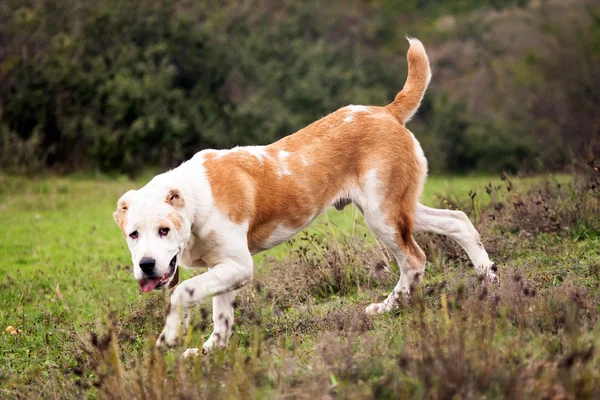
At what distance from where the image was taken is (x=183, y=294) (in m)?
5.04

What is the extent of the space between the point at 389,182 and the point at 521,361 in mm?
2758

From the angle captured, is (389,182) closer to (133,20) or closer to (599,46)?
(133,20)

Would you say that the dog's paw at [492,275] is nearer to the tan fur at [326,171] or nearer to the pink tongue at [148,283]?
the tan fur at [326,171]

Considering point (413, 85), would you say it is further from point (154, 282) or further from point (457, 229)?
point (154, 282)

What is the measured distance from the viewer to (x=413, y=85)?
6684mm

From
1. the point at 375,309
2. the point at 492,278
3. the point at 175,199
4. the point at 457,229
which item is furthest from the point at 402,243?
the point at 175,199

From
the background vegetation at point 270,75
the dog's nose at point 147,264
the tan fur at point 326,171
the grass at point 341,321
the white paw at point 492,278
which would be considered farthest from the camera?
the background vegetation at point 270,75

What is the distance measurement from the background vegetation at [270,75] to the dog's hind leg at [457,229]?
9.78 meters

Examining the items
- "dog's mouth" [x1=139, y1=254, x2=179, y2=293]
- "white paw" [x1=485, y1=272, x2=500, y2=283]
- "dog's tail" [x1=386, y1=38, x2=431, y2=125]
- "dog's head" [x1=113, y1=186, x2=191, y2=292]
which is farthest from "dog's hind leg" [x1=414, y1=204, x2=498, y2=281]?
"dog's mouth" [x1=139, y1=254, x2=179, y2=293]

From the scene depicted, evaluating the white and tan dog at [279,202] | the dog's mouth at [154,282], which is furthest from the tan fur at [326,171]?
the dog's mouth at [154,282]

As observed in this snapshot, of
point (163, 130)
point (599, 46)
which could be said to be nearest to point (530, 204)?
point (163, 130)

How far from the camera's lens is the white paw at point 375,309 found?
571cm

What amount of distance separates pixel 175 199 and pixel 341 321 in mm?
1472

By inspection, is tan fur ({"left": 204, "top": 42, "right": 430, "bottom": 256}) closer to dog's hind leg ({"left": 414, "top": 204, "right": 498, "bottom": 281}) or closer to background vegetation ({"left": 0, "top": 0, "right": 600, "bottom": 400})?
dog's hind leg ({"left": 414, "top": 204, "right": 498, "bottom": 281})
